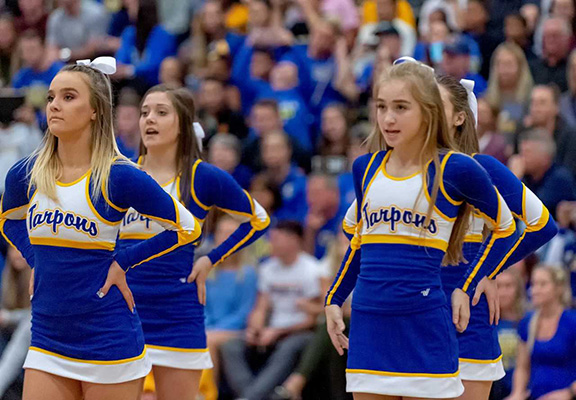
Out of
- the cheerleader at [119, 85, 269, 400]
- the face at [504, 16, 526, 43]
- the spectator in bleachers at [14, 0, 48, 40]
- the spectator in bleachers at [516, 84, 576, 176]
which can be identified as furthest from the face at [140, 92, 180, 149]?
the spectator in bleachers at [14, 0, 48, 40]

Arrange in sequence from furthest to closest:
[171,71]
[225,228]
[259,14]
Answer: [259,14], [171,71], [225,228]

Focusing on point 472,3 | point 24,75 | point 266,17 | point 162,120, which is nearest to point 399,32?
point 472,3

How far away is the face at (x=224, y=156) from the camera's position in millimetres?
9555

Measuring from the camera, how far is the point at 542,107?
28.3ft

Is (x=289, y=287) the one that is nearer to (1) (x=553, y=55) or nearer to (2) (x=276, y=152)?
(2) (x=276, y=152)

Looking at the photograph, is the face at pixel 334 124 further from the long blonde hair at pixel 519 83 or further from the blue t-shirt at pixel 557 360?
the blue t-shirt at pixel 557 360

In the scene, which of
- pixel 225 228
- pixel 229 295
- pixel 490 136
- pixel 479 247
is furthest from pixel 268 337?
pixel 479 247

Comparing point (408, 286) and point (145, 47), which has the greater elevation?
point (145, 47)

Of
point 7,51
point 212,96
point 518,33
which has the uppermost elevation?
point 7,51

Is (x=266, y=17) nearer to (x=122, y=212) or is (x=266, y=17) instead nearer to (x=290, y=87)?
(x=290, y=87)

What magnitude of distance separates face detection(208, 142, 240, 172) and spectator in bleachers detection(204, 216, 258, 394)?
1.29m

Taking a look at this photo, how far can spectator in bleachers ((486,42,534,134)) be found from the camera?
932cm

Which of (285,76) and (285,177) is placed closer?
(285,177)

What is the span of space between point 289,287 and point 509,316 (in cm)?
170
